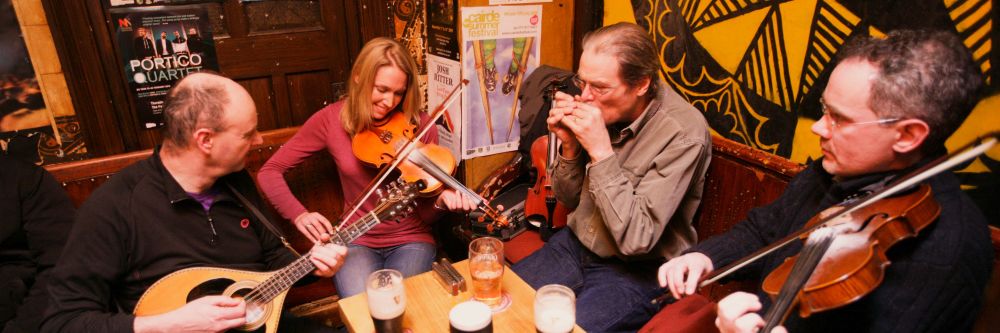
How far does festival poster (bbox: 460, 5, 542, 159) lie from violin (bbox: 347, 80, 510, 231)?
0.64m

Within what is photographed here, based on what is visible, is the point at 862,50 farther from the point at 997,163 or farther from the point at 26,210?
the point at 26,210

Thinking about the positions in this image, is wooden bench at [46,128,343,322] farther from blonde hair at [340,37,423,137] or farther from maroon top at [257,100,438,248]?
blonde hair at [340,37,423,137]

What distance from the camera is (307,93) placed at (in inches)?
107

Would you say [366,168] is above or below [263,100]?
below

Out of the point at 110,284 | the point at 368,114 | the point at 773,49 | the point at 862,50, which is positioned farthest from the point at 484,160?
the point at 862,50

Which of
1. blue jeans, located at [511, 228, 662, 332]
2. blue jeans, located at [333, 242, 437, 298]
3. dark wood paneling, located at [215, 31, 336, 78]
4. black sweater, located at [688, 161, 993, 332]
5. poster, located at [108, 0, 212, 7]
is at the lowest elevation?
blue jeans, located at [333, 242, 437, 298]

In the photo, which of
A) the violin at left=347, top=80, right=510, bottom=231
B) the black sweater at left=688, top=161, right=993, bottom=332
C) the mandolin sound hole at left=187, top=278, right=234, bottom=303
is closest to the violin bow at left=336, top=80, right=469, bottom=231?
the violin at left=347, top=80, right=510, bottom=231

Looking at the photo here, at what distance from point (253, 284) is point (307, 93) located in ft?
4.41

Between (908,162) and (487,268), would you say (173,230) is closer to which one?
(487,268)

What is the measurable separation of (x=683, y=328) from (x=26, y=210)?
2.21m

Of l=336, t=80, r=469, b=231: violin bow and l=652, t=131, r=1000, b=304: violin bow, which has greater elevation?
l=652, t=131, r=1000, b=304: violin bow

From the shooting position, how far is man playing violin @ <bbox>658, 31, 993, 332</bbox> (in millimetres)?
991

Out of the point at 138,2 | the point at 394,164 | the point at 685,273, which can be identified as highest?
the point at 138,2

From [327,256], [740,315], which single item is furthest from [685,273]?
[327,256]
